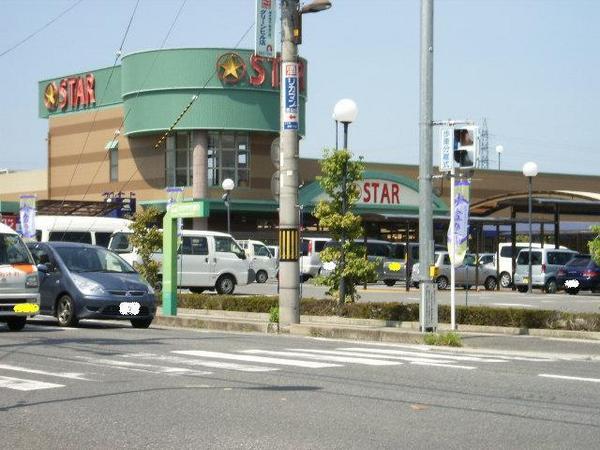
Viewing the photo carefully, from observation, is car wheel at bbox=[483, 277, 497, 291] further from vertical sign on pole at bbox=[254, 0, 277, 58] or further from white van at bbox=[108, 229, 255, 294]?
vertical sign on pole at bbox=[254, 0, 277, 58]

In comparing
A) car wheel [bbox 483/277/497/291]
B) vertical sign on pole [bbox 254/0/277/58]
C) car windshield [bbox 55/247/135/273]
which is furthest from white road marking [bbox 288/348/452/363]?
car wheel [bbox 483/277/497/291]

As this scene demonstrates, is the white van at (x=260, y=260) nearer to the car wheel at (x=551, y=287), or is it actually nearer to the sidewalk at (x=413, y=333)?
the car wheel at (x=551, y=287)

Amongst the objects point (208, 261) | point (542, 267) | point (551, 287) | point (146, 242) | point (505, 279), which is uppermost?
point (146, 242)

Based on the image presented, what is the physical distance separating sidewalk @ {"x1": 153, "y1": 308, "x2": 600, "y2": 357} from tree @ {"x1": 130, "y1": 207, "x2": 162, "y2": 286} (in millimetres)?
5413

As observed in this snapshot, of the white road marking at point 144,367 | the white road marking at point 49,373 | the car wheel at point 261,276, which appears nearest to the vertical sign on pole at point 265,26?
the white road marking at point 144,367

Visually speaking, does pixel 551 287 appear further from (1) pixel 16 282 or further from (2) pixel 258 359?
(2) pixel 258 359

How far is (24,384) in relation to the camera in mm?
11086

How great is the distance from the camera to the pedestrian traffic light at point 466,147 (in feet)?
57.4

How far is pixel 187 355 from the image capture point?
14250 mm

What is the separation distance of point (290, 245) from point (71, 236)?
1556cm

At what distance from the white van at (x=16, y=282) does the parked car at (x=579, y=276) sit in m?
25.5

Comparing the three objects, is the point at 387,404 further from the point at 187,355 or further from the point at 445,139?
the point at 445,139

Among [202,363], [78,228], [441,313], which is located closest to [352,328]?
[441,313]

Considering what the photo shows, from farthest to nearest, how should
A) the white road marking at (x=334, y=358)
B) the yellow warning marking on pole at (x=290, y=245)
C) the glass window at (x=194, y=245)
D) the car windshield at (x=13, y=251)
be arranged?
the glass window at (x=194, y=245)
the yellow warning marking on pole at (x=290, y=245)
the car windshield at (x=13, y=251)
the white road marking at (x=334, y=358)
